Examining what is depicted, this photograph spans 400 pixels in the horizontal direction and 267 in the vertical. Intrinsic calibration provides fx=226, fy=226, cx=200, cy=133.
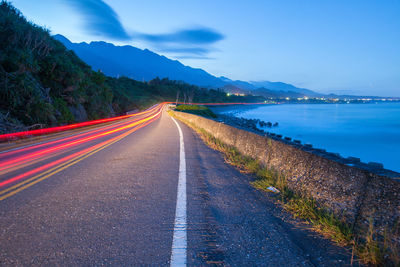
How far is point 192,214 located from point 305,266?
1.69 m

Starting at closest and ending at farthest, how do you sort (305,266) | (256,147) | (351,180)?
(305,266) → (351,180) → (256,147)

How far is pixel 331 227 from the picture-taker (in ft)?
9.83

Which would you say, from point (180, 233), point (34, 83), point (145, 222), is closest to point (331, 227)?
point (180, 233)

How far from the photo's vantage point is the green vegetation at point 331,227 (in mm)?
2406

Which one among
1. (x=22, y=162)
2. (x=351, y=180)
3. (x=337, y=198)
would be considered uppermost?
(x=351, y=180)

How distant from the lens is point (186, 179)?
5352 mm

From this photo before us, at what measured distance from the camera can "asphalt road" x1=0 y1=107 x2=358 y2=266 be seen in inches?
99.5

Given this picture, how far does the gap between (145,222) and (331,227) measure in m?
2.55

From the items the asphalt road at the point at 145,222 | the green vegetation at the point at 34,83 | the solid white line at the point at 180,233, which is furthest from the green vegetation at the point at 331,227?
the green vegetation at the point at 34,83

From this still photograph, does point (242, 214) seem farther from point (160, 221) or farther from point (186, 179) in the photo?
point (186, 179)

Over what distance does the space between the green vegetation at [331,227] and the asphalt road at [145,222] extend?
16 centimetres

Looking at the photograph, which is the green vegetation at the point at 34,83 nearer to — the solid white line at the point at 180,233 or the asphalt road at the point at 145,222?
the asphalt road at the point at 145,222

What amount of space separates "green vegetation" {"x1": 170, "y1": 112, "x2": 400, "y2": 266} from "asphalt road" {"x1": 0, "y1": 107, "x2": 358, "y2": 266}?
0.52 feet

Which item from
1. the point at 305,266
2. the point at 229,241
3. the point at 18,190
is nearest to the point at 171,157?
the point at 18,190
